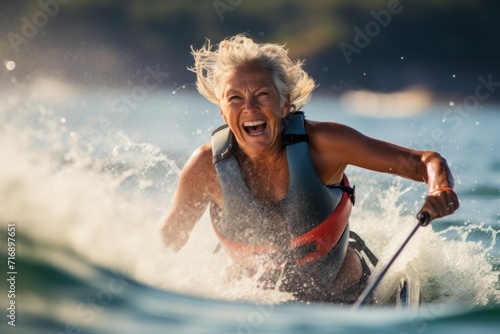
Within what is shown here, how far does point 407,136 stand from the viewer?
1335 cm

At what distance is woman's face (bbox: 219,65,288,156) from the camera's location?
158 inches

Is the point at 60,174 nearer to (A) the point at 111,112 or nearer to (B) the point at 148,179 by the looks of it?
(B) the point at 148,179

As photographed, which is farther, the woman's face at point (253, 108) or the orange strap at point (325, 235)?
the orange strap at point (325, 235)

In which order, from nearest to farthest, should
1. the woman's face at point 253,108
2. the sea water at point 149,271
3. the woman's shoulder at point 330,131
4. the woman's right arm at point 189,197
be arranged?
the sea water at point 149,271, the woman's face at point 253,108, the woman's shoulder at point 330,131, the woman's right arm at point 189,197

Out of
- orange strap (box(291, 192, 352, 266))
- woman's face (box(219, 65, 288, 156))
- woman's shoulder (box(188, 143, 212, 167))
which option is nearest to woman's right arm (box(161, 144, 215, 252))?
woman's shoulder (box(188, 143, 212, 167))

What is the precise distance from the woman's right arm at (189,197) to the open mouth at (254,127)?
0.33m

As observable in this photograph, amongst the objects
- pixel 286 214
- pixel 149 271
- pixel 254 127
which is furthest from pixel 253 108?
pixel 149 271

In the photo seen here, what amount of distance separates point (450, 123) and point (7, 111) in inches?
393

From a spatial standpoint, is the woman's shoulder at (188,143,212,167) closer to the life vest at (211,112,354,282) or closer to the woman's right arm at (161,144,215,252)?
the woman's right arm at (161,144,215,252)

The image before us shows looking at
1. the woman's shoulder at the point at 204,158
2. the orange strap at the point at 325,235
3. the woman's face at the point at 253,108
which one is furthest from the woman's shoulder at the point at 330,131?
the woman's shoulder at the point at 204,158

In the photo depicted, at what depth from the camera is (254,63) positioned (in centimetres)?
413

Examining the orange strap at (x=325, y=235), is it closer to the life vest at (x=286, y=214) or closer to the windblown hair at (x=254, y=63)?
the life vest at (x=286, y=214)

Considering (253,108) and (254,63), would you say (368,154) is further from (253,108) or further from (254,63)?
(254,63)

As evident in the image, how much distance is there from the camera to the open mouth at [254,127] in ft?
13.2
